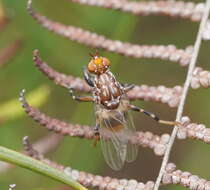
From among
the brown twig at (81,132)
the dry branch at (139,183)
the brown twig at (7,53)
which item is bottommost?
the dry branch at (139,183)

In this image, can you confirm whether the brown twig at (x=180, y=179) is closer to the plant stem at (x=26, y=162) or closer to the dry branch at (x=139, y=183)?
the dry branch at (x=139, y=183)

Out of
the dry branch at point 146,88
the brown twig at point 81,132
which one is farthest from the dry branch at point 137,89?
the brown twig at point 81,132

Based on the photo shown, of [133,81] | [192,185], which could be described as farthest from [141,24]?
[192,185]

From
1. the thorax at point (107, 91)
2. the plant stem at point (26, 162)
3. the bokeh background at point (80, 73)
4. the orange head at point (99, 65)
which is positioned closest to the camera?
the plant stem at point (26, 162)

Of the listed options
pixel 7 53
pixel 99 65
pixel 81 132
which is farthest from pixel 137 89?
pixel 7 53

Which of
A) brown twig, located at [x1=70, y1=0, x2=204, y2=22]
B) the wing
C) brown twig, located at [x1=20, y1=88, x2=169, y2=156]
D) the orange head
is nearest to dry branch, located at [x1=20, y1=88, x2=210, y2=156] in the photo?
brown twig, located at [x1=20, y1=88, x2=169, y2=156]

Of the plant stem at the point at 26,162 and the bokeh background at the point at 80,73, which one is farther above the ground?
the bokeh background at the point at 80,73

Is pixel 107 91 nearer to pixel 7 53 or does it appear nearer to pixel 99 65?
pixel 99 65
